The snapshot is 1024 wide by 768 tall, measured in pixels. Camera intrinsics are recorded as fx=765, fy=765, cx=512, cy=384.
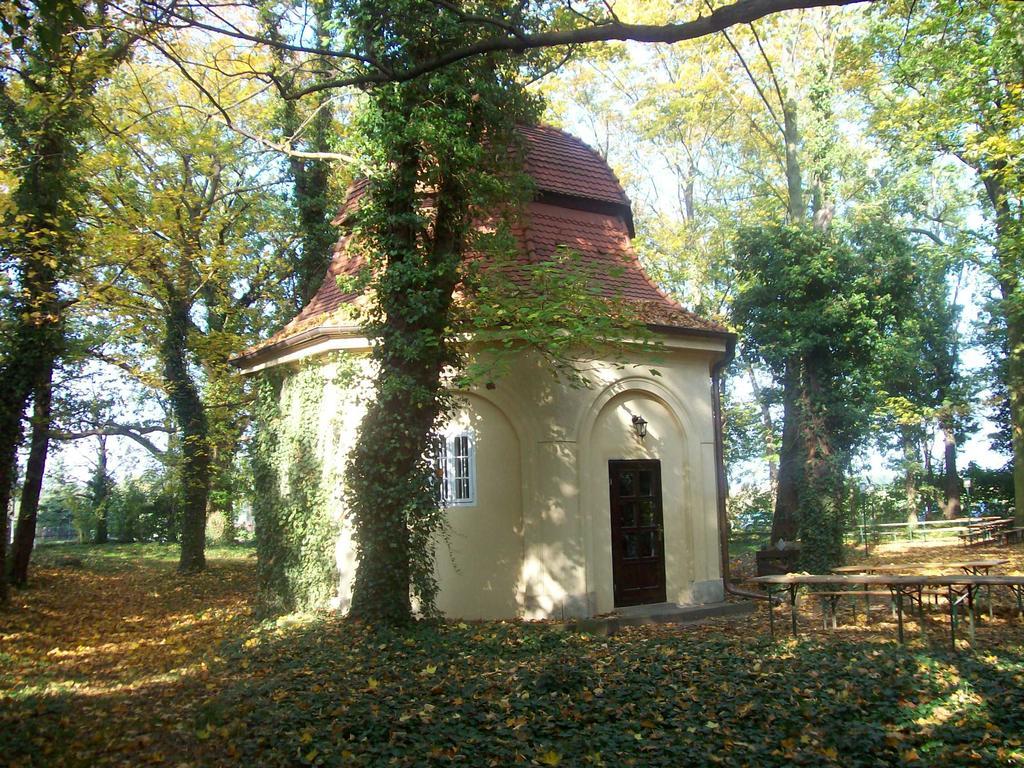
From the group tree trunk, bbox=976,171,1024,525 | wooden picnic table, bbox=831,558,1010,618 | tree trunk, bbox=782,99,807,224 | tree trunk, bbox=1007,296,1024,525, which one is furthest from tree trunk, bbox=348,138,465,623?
tree trunk, bbox=1007,296,1024,525

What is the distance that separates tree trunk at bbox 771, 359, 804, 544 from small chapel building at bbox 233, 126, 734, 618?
446 cm

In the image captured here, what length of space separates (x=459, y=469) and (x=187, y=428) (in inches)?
409

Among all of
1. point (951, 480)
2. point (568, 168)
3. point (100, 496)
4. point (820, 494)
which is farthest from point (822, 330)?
point (100, 496)

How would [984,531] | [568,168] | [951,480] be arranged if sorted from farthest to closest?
[951,480] → [984,531] → [568,168]

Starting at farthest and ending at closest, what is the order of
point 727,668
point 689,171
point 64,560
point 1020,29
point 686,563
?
point 689,171 → point 64,560 → point 1020,29 → point 686,563 → point 727,668

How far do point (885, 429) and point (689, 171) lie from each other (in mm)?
12797

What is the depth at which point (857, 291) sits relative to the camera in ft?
56.7

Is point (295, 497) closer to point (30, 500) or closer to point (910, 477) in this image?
point (30, 500)

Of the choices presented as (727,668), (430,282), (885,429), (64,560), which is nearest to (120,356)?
(64,560)

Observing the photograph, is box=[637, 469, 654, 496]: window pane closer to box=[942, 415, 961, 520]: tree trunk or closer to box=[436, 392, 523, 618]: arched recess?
box=[436, 392, 523, 618]: arched recess

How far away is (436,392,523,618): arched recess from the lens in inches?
459

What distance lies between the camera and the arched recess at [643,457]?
12.1m

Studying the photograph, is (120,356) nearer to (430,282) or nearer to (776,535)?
(430,282)

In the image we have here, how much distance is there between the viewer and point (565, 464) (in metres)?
11.9
